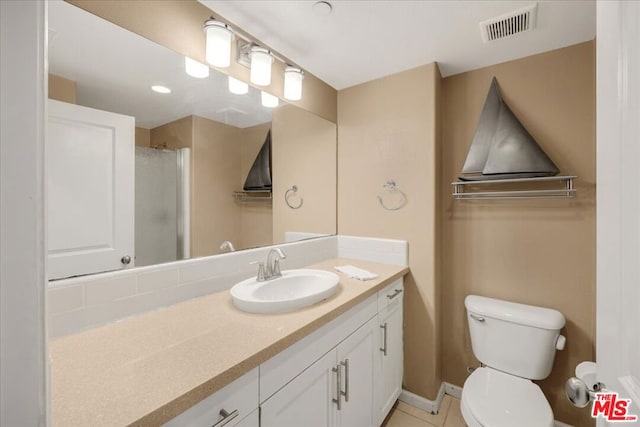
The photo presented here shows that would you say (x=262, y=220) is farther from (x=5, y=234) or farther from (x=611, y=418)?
(x=611, y=418)

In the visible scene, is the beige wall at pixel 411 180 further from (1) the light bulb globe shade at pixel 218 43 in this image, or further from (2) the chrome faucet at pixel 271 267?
(1) the light bulb globe shade at pixel 218 43

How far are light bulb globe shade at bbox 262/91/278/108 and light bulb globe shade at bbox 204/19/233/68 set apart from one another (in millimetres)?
337

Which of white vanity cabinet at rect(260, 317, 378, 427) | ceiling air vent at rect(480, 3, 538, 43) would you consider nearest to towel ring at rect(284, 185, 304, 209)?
white vanity cabinet at rect(260, 317, 378, 427)

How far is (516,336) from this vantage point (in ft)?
4.88

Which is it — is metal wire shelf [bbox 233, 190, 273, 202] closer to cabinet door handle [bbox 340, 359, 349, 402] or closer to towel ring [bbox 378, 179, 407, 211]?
towel ring [bbox 378, 179, 407, 211]

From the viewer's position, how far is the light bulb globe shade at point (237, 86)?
1.42 metres

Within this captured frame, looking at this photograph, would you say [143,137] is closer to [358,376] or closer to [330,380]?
[330,380]

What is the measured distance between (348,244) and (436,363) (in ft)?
3.19

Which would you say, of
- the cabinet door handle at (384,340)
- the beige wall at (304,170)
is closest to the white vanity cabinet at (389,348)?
the cabinet door handle at (384,340)

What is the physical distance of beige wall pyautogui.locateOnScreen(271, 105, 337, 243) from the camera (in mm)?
1799

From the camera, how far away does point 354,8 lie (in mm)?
1261

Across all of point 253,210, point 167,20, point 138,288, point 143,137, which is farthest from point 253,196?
point 167,20

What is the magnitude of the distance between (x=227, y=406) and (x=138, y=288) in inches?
23.9

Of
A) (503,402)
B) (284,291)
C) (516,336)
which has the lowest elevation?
(503,402)
